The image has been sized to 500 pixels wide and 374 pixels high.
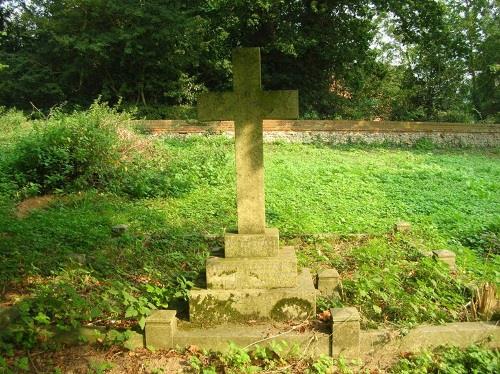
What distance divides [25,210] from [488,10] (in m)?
23.8

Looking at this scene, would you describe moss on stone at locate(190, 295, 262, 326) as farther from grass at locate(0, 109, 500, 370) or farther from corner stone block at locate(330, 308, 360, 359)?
corner stone block at locate(330, 308, 360, 359)

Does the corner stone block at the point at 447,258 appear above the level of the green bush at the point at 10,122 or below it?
below

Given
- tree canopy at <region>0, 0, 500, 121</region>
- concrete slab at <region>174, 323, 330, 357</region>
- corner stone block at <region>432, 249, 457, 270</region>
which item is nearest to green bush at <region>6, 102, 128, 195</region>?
concrete slab at <region>174, 323, 330, 357</region>

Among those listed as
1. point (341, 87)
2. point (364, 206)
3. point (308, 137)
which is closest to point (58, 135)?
point (364, 206)

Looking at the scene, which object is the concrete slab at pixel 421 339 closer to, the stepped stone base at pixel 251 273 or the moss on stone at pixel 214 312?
the stepped stone base at pixel 251 273

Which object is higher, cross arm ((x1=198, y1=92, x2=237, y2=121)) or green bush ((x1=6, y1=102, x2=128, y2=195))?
cross arm ((x1=198, y1=92, x2=237, y2=121))

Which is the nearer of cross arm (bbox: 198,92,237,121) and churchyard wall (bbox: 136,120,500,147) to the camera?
cross arm (bbox: 198,92,237,121)

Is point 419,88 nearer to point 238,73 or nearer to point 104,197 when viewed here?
point 104,197

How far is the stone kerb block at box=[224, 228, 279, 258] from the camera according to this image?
4.30 metres

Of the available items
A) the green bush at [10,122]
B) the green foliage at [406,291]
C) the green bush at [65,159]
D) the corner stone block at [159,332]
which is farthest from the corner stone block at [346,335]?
the green bush at [10,122]

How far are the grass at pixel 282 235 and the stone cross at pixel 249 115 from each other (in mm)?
650

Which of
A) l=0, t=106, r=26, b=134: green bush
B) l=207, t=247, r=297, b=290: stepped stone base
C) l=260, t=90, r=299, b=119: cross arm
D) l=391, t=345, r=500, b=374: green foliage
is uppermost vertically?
l=0, t=106, r=26, b=134: green bush

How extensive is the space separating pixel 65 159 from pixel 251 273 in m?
6.66

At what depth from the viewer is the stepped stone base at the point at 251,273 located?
4.20 m
